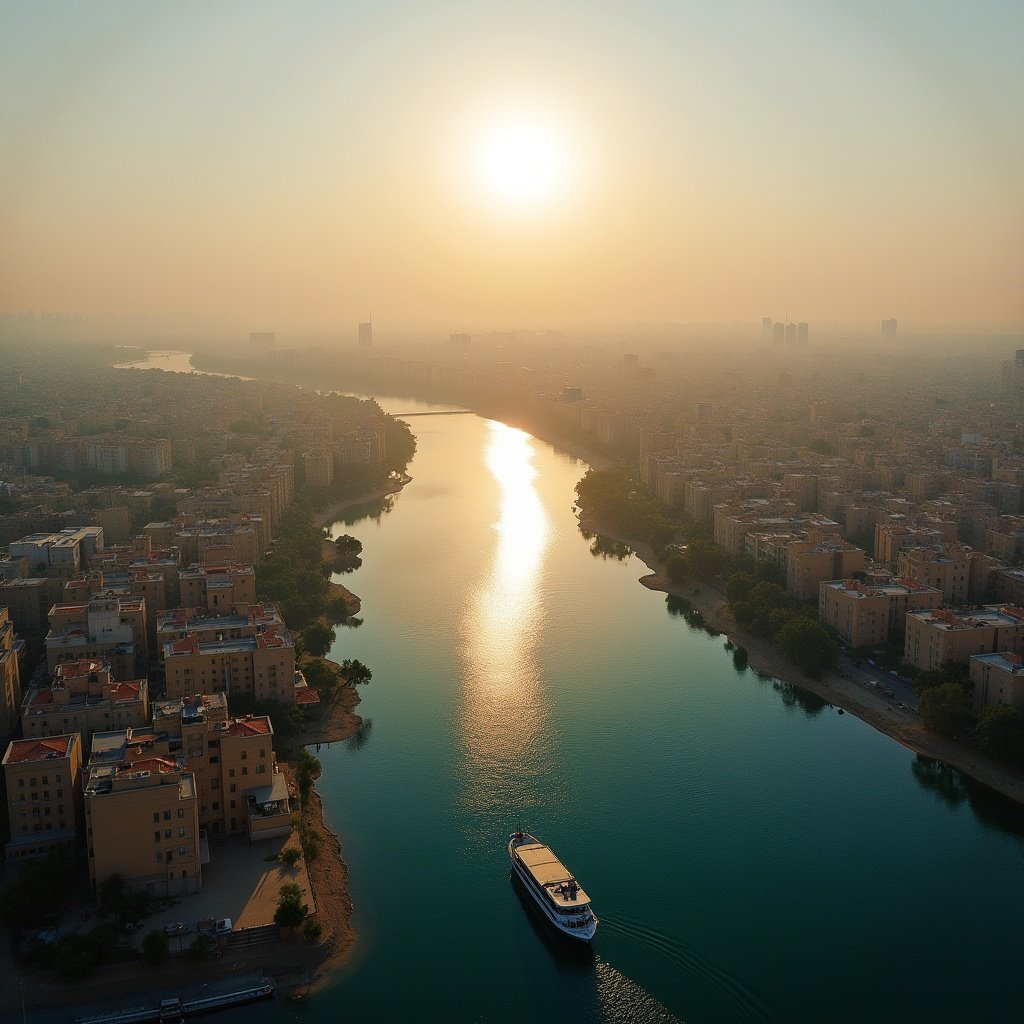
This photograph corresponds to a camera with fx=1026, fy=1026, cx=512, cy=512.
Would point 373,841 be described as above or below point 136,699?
below

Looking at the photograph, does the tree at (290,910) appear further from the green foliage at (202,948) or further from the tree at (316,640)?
the tree at (316,640)

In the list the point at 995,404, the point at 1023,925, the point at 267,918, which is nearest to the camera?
the point at 267,918

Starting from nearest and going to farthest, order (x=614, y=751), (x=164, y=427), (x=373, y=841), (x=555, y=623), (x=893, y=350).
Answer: (x=373, y=841) < (x=614, y=751) < (x=555, y=623) < (x=164, y=427) < (x=893, y=350)

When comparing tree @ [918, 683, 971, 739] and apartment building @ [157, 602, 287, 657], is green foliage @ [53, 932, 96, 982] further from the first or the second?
tree @ [918, 683, 971, 739]

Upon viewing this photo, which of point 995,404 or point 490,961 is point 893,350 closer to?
point 995,404

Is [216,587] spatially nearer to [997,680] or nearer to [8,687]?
[8,687]

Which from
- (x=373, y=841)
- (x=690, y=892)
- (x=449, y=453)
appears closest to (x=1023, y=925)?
(x=690, y=892)
